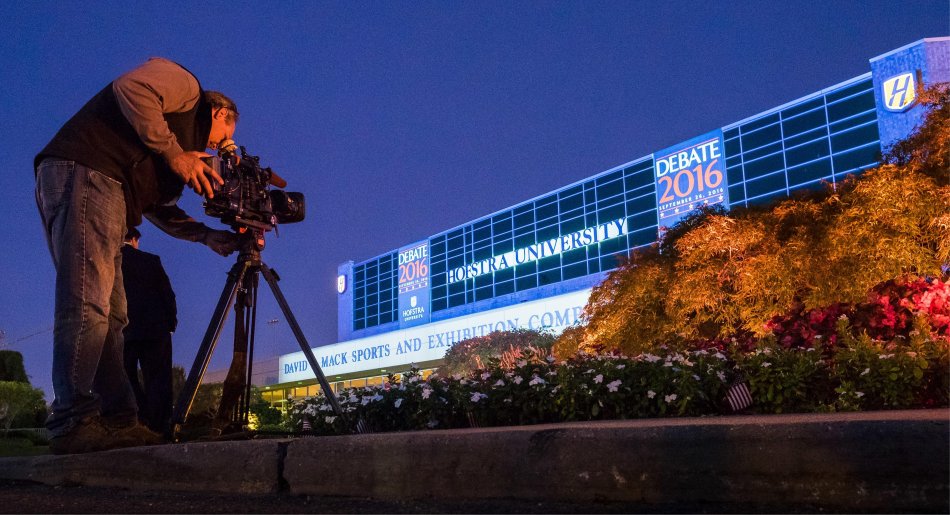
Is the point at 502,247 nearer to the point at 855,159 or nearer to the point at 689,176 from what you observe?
the point at 689,176

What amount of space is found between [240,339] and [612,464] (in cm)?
248

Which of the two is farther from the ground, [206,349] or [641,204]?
[641,204]

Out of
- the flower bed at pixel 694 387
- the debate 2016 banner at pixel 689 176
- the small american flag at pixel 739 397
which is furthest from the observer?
the debate 2016 banner at pixel 689 176

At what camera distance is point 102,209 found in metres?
3.21

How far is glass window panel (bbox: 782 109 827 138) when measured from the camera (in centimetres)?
2878

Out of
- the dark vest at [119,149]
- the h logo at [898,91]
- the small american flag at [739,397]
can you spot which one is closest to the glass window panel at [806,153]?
the h logo at [898,91]

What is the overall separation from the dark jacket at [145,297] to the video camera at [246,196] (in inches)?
50.8

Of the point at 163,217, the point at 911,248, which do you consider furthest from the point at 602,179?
the point at 163,217

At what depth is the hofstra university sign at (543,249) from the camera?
118 ft

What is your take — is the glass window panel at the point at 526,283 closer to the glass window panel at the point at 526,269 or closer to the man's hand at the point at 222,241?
the glass window panel at the point at 526,269

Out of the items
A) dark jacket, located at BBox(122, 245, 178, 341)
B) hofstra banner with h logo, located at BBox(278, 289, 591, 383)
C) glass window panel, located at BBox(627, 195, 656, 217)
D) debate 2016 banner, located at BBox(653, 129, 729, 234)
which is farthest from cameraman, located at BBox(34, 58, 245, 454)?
glass window panel, located at BBox(627, 195, 656, 217)

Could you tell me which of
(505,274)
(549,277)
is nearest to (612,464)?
(549,277)

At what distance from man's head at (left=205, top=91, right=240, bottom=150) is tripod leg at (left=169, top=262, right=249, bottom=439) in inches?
26.2

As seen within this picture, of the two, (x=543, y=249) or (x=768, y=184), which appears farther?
(x=543, y=249)
